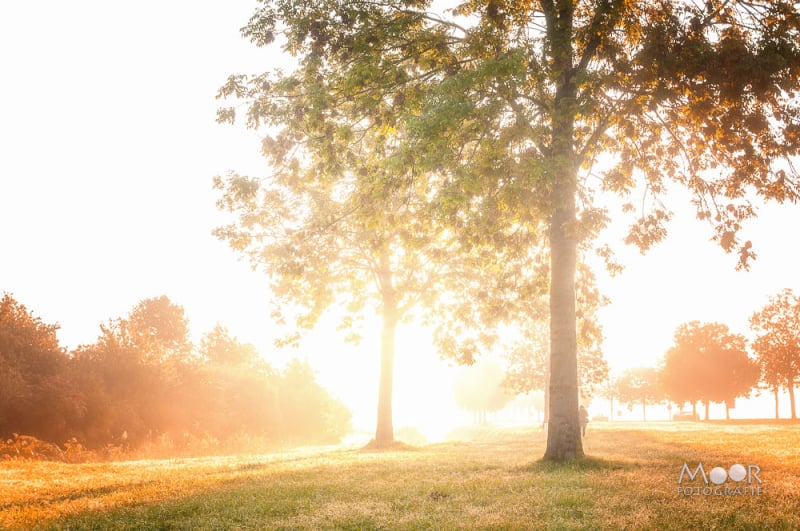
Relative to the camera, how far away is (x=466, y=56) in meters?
13.7

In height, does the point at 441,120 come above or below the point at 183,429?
above

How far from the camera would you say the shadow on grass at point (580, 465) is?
39.1 ft

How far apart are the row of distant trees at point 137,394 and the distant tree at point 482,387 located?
57449 millimetres

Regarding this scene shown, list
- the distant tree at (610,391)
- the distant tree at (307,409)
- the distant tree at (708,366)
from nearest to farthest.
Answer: the distant tree at (307,409) → the distant tree at (708,366) → the distant tree at (610,391)

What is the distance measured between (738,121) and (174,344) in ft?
182

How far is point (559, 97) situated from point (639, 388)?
327 ft

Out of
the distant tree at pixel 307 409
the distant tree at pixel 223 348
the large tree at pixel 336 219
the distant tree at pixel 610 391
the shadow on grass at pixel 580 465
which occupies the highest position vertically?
the large tree at pixel 336 219

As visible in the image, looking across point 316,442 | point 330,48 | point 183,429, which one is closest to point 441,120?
point 330,48

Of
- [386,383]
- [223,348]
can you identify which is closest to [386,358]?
[386,383]

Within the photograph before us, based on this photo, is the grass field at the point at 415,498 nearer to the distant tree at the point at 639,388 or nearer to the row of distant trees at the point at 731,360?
the row of distant trees at the point at 731,360

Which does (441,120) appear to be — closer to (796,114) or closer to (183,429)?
(796,114)

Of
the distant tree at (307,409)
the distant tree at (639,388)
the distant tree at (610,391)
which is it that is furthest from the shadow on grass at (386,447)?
the distant tree at (610,391)

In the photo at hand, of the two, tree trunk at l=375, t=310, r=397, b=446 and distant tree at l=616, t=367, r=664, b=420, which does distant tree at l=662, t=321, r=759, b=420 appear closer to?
distant tree at l=616, t=367, r=664, b=420

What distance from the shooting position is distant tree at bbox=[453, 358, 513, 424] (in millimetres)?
95312
